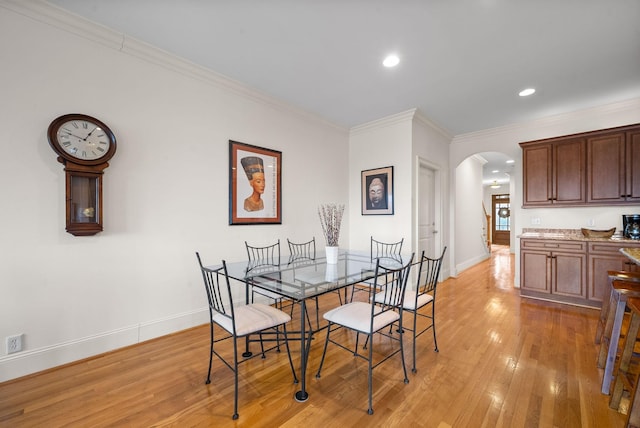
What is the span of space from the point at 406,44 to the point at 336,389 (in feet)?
9.91

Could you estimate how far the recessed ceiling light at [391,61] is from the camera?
2.71m

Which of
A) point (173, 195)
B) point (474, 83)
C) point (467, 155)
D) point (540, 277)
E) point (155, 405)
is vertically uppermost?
point (474, 83)

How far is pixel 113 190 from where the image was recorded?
2393 millimetres

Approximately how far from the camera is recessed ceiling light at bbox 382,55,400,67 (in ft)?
8.90

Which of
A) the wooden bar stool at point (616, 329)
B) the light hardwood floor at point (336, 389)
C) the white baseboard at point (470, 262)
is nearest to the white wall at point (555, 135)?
the white baseboard at point (470, 262)

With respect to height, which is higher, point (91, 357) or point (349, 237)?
point (349, 237)

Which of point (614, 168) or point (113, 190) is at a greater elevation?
point (614, 168)

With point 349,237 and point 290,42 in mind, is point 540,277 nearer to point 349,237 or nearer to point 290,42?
point 349,237

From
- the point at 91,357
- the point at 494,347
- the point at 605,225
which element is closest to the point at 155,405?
the point at 91,357

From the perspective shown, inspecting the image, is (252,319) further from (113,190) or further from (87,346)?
(113,190)

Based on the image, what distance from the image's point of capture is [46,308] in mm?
2104

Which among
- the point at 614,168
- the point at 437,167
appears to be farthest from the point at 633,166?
the point at 437,167

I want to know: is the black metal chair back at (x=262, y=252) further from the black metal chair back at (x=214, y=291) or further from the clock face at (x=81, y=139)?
the clock face at (x=81, y=139)

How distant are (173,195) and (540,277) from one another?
5.00m
